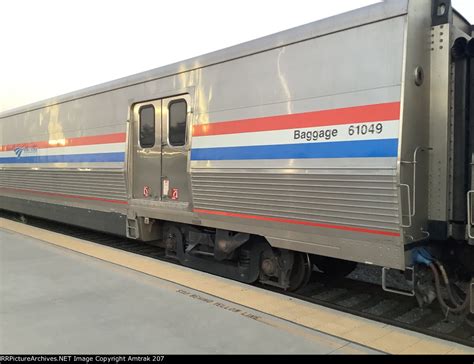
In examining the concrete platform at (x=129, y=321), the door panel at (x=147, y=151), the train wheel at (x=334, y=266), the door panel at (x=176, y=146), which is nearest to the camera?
the concrete platform at (x=129, y=321)

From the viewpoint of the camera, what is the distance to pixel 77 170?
8984 millimetres

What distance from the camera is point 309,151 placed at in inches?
183

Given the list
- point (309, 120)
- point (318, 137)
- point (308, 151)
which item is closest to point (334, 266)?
point (308, 151)

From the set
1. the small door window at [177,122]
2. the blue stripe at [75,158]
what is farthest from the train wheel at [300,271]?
the blue stripe at [75,158]

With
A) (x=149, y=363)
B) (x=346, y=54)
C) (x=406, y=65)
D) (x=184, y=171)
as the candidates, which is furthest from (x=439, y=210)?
(x=184, y=171)

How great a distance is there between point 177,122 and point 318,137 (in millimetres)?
2635

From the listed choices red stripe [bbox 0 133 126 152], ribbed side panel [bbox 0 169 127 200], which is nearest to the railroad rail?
ribbed side panel [bbox 0 169 127 200]

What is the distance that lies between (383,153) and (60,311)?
11.0 feet

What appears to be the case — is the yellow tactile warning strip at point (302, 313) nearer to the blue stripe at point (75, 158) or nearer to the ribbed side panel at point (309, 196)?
the ribbed side panel at point (309, 196)

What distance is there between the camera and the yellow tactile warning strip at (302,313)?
3.44 meters

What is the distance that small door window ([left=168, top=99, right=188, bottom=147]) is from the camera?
638 cm

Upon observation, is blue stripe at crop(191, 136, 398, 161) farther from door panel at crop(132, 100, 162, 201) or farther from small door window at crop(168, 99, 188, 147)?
door panel at crop(132, 100, 162, 201)

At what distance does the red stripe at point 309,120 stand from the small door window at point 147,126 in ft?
4.44

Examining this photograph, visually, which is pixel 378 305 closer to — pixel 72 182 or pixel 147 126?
pixel 147 126
